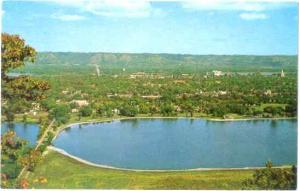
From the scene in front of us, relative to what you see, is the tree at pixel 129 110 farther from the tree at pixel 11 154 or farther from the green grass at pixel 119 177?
the tree at pixel 11 154

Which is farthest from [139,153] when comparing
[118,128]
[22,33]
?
[22,33]

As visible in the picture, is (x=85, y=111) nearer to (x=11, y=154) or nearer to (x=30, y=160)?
(x=30, y=160)

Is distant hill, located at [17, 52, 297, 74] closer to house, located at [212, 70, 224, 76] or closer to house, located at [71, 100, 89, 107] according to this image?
house, located at [212, 70, 224, 76]

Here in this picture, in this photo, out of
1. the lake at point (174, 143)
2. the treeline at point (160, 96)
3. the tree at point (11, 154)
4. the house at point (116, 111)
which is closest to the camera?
the tree at point (11, 154)

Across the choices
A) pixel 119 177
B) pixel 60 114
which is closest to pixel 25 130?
pixel 60 114

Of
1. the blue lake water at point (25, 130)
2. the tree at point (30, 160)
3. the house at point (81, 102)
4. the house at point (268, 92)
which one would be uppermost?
the house at point (268, 92)

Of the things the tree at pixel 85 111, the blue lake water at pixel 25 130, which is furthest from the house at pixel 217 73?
the blue lake water at pixel 25 130

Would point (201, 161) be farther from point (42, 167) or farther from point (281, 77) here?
point (42, 167)

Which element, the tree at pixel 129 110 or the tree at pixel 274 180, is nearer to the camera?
the tree at pixel 274 180
